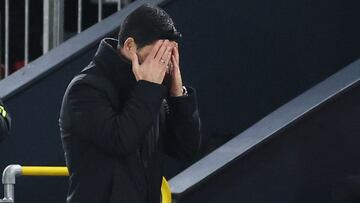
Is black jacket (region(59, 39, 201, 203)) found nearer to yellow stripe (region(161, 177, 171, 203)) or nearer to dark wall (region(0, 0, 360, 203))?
yellow stripe (region(161, 177, 171, 203))

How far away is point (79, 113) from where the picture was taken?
435cm

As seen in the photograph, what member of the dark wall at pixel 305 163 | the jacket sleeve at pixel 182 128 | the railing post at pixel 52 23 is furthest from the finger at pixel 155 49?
the railing post at pixel 52 23

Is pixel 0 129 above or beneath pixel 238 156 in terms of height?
above

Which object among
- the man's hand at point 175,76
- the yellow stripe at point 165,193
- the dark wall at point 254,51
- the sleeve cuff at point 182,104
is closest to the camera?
the man's hand at point 175,76

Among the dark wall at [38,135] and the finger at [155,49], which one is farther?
the dark wall at [38,135]

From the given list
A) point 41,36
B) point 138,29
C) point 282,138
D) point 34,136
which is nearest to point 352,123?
point 282,138

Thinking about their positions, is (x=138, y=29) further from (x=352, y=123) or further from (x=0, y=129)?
(x=352, y=123)

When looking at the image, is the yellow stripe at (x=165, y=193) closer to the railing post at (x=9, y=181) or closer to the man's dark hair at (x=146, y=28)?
the railing post at (x=9, y=181)

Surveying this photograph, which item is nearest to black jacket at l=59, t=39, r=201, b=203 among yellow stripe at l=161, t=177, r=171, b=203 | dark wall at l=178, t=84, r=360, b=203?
yellow stripe at l=161, t=177, r=171, b=203

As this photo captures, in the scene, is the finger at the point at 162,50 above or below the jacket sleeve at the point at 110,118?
above

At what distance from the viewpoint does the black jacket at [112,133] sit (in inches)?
170

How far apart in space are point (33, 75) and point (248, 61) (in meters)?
1.61

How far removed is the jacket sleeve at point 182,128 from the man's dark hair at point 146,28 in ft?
1.14

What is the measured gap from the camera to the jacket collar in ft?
14.6
